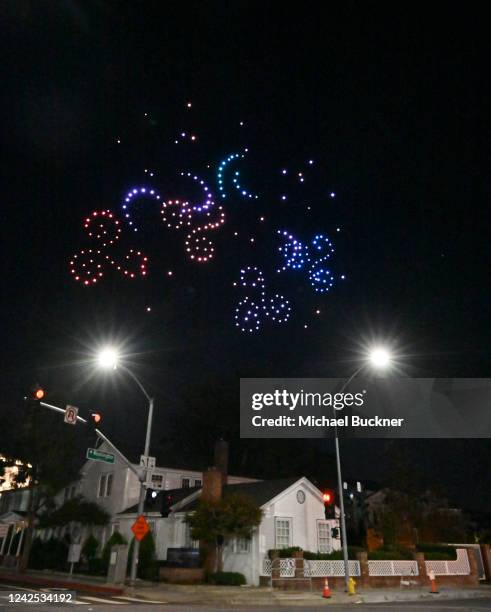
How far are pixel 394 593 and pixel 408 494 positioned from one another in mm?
22447

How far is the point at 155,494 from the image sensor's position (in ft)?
72.0

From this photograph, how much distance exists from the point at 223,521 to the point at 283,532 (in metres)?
5.00

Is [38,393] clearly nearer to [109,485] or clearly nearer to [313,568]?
[313,568]

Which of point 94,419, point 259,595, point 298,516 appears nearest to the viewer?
point 94,419

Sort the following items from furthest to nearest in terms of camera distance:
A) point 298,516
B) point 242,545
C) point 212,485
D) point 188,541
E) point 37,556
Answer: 1. point 37,556
2. point 188,541
3. point 298,516
4. point 212,485
5. point 242,545

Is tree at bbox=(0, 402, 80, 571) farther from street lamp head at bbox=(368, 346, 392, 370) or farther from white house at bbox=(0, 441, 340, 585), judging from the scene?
street lamp head at bbox=(368, 346, 392, 370)

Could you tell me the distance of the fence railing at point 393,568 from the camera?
2620 cm

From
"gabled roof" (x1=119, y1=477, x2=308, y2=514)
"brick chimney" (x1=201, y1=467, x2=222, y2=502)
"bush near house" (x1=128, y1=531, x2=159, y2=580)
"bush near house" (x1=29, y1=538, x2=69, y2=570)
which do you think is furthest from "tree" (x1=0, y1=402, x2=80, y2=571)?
"brick chimney" (x1=201, y1=467, x2=222, y2=502)

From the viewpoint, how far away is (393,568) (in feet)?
88.0

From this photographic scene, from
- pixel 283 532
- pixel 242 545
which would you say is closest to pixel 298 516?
pixel 283 532

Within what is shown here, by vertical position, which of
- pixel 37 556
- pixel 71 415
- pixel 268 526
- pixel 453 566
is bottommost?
pixel 453 566

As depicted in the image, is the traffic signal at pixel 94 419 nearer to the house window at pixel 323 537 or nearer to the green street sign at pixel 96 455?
the green street sign at pixel 96 455

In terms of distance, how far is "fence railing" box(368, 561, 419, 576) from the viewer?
26.2 metres

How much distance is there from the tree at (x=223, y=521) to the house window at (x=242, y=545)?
60cm
